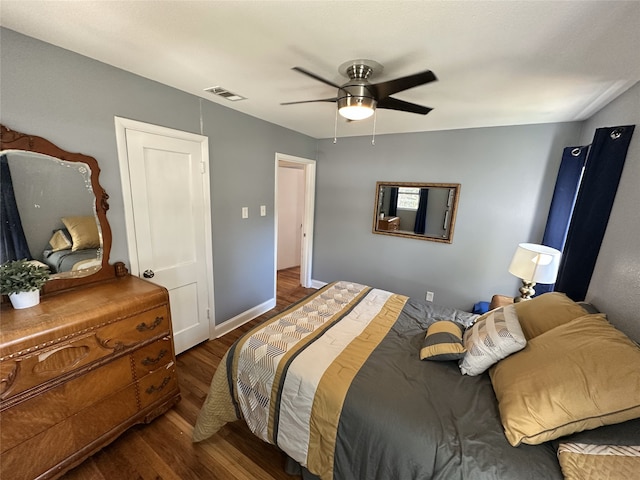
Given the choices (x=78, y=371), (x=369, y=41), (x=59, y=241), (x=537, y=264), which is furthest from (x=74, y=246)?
(x=537, y=264)

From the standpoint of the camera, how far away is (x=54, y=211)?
5.05 feet

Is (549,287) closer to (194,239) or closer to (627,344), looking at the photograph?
(627,344)

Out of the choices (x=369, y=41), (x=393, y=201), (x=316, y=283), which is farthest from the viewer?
(x=316, y=283)

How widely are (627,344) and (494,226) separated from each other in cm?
204

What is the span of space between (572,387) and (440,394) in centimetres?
49

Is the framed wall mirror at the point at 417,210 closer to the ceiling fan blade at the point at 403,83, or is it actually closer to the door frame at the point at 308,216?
the door frame at the point at 308,216

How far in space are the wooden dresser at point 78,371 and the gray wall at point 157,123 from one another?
0.54 m

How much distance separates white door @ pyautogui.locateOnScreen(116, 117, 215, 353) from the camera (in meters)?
1.89

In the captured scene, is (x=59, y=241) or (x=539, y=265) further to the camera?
(x=539, y=265)

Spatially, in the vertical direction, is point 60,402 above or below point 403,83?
below

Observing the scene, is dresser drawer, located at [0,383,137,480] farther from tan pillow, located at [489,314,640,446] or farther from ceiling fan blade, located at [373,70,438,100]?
ceiling fan blade, located at [373,70,438,100]

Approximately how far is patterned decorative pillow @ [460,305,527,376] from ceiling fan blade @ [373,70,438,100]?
132cm

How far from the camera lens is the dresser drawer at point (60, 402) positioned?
1.17m

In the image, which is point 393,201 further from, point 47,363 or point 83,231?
point 47,363
